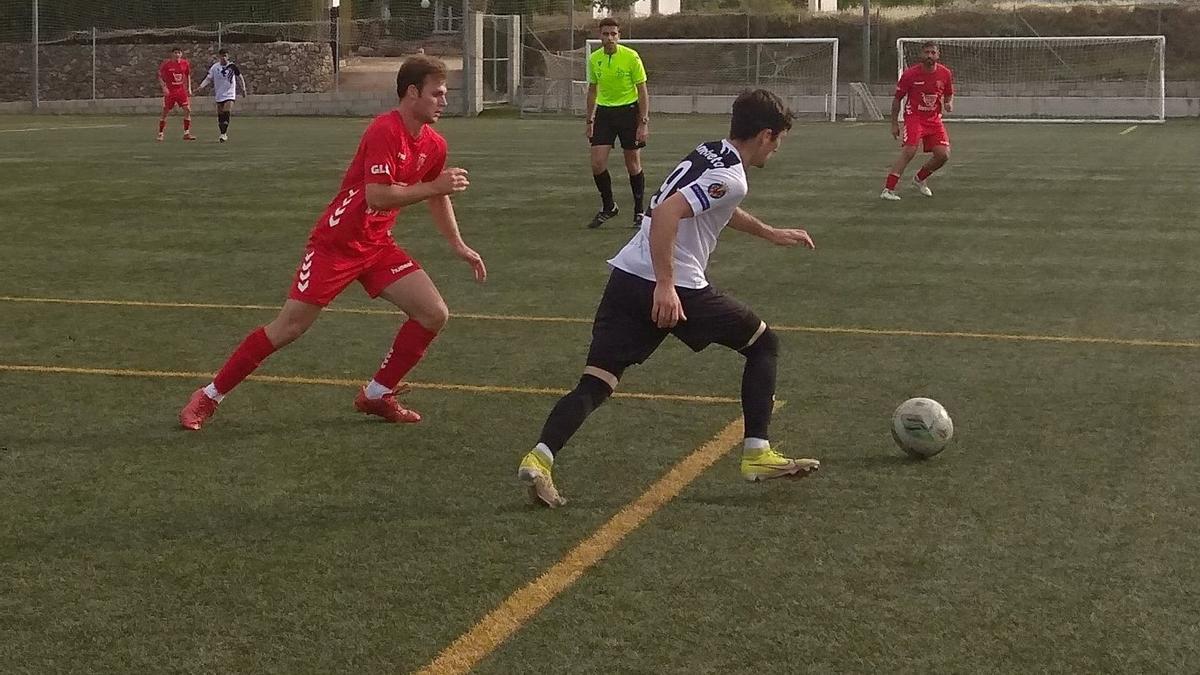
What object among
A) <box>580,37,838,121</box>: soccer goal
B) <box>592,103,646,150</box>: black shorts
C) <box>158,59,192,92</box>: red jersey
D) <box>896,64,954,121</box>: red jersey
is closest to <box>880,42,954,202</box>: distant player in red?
<box>896,64,954,121</box>: red jersey

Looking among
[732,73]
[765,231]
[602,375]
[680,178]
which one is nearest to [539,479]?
[602,375]

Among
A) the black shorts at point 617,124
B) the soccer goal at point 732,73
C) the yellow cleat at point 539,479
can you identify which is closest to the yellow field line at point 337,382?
the yellow cleat at point 539,479

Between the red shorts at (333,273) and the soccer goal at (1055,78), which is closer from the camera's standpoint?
the red shorts at (333,273)

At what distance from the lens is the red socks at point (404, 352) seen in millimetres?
6969

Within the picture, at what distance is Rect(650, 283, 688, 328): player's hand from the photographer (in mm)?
5402

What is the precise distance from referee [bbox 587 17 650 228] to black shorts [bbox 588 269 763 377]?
9.58m

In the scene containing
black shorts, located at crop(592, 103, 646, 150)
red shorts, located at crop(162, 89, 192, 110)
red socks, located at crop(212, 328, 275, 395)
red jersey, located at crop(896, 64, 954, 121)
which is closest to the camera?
red socks, located at crop(212, 328, 275, 395)

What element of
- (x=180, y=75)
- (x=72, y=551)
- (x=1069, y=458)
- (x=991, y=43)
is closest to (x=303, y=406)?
(x=72, y=551)

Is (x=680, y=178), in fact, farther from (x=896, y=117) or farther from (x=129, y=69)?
(x=129, y=69)

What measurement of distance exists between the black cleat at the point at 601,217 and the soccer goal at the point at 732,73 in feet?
88.6

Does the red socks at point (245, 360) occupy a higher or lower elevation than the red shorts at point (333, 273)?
lower

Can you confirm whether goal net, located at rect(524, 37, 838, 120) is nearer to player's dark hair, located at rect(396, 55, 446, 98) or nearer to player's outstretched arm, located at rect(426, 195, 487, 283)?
player's outstretched arm, located at rect(426, 195, 487, 283)

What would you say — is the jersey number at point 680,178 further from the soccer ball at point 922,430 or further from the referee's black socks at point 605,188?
the referee's black socks at point 605,188

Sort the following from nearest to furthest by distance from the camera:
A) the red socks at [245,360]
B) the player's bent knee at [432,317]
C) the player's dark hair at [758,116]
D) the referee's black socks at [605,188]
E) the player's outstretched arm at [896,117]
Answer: the player's dark hair at [758,116]
the red socks at [245,360]
the player's bent knee at [432,317]
the referee's black socks at [605,188]
the player's outstretched arm at [896,117]
